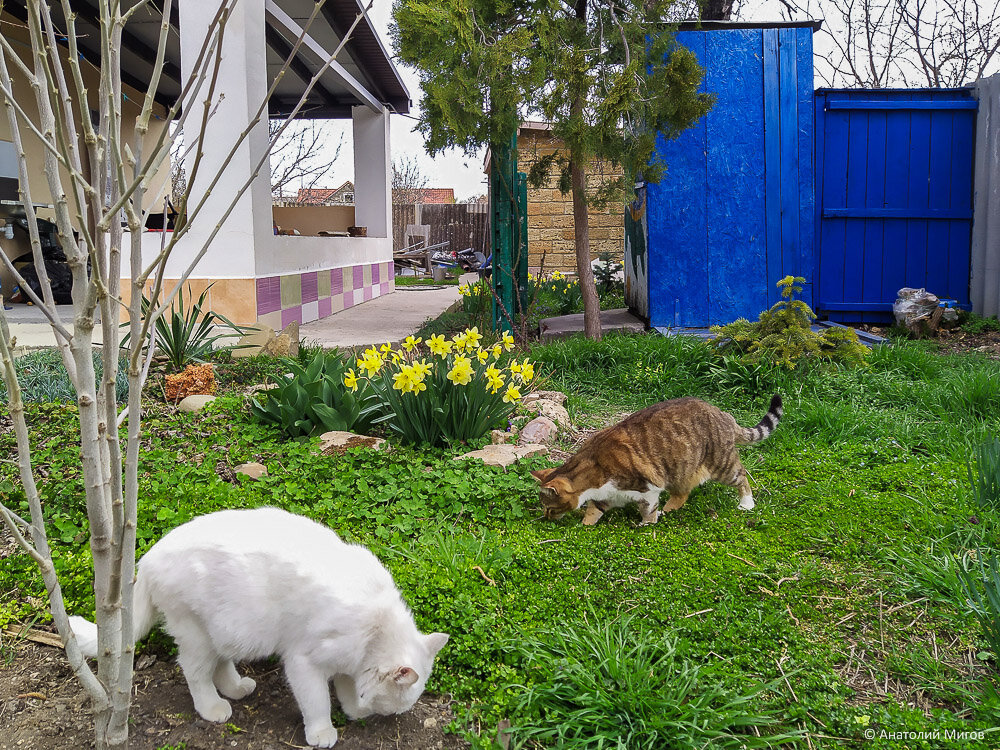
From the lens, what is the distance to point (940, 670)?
225 centimetres

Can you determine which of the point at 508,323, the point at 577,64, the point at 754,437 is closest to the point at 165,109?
the point at 508,323

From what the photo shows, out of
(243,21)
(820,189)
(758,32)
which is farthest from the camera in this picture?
(820,189)

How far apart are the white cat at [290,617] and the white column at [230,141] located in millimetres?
4927

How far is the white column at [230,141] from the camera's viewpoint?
252 inches

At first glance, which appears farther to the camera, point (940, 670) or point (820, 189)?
point (820, 189)

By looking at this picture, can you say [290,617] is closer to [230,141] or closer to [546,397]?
[546,397]

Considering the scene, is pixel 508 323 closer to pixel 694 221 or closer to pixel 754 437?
pixel 694 221

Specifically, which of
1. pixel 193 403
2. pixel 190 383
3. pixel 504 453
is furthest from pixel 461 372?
pixel 190 383

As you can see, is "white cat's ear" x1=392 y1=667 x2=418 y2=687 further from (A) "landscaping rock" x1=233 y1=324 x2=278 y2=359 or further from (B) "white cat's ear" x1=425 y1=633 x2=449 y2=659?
(A) "landscaping rock" x1=233 y1=324 x2=278 y2=359

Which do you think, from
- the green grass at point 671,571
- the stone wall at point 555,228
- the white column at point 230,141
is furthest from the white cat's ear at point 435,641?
the stone wall at point 555,228

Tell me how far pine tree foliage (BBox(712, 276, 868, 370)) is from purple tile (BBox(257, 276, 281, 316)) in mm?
4081

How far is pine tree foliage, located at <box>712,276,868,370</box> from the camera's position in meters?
5.53

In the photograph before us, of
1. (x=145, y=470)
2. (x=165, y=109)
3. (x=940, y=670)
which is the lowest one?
(x=940, y=670)

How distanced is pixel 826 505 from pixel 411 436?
2.15 meters
